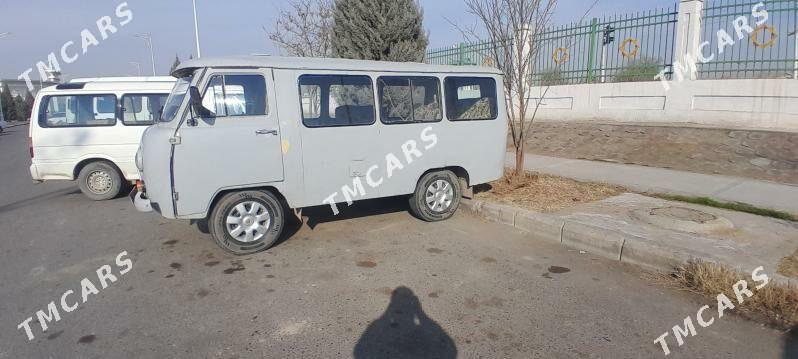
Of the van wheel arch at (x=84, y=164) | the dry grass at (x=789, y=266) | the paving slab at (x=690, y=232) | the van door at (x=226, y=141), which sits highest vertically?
the van door at (x=226, y=141)

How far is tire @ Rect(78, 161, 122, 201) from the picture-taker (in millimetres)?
7733

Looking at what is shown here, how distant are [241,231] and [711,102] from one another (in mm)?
9794

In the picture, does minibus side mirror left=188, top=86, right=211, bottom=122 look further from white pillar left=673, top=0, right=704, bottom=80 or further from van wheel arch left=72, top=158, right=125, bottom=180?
white pillar left=673, top=0, right=704, bottom=80

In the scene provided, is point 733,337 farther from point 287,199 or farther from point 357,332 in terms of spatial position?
point 287,199

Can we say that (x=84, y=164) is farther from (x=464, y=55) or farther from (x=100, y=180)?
(x=464, y=55)

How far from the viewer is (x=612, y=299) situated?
3.73m

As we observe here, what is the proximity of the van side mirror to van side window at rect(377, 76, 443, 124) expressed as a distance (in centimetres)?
197

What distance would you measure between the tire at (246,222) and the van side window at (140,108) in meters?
4.22

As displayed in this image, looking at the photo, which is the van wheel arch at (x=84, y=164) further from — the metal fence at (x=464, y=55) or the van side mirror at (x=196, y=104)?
the metal fence at (x=464, y=55)

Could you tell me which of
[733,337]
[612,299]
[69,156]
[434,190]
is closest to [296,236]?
[434,190]

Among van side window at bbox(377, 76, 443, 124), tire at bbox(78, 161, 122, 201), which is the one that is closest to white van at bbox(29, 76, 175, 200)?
tire at bbox(78, 161, 122, 201)

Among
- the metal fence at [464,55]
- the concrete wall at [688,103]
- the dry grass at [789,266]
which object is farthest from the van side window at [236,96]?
the metal fence at [464,55]

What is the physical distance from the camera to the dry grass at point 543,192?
20.3 feet

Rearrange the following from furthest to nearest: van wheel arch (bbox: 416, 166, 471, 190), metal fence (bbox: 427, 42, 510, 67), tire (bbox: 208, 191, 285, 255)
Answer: metal fence (bbox: 427, 42, 510, 67) → van wheel arch (bbox: 416, 166, 471, 190) → tire (bbox: 208, 191, 285, 255)
